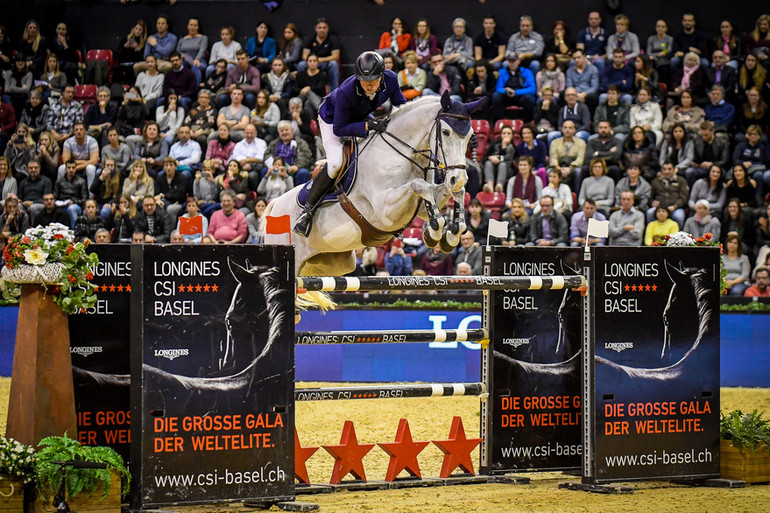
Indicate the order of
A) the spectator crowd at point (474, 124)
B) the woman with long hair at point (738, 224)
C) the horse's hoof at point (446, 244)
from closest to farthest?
the horse's hoof at point (446, 244) → the woman with long hair at point (738, 224) → the spectator crowd at point (474, 124)

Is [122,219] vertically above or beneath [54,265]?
above

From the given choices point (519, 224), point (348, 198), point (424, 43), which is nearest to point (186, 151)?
point (424, 43)

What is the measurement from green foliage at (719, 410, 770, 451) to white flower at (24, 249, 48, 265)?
15.5 ft

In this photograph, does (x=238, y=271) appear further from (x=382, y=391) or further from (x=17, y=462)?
(x=17, y=462)

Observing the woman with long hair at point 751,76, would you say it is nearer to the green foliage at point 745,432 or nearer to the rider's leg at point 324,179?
the rider's leg at point 324,179

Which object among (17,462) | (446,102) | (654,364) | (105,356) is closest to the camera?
(17,462)

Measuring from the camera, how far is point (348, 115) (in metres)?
8.26

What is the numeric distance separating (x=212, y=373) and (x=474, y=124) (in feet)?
35.5

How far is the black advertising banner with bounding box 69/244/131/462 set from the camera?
Result: 612 centimetres

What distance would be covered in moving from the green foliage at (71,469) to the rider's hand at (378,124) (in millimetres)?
3752

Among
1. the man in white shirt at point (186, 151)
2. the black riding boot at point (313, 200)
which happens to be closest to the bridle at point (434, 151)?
the black riding boot at point (313, 200)

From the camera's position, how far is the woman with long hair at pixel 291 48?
17.4m

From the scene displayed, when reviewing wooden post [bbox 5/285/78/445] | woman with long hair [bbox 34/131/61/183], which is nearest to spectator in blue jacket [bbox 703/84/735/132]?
woman with long hair [bbox 34/131/61/183]

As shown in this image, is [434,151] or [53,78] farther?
[53,78]
